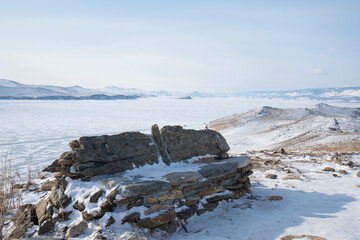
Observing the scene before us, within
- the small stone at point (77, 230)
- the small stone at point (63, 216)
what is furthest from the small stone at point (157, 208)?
the small stone at point (63, 216)

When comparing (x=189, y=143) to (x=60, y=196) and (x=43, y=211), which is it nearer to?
(x=60, y=196)

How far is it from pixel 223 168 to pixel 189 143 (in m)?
1.30

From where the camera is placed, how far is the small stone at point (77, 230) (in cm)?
486

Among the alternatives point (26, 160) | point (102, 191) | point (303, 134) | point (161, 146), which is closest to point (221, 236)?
point (102, 191)

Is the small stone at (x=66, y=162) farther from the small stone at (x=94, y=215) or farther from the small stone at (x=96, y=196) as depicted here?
the small stone at (x=94, y=215)

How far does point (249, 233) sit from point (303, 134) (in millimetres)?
22237

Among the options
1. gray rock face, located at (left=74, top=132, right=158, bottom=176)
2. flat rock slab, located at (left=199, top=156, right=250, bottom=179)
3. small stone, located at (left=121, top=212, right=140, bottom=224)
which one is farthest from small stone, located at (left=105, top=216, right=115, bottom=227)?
flat rock slab, located at (left=199, top=156, right=250, bottom=179)

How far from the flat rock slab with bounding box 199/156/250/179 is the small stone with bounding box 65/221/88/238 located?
3004 mm

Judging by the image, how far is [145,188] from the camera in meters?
5.41

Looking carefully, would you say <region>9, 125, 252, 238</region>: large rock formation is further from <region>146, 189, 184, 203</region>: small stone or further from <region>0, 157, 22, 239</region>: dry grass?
<region>0, 157, 22, 239</region>: dry grass

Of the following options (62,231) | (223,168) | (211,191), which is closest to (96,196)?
(62,231)

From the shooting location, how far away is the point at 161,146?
7.42 metres

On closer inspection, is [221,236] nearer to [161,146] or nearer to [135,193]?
[135,193]

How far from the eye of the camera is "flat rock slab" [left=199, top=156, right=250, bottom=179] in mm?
6727
